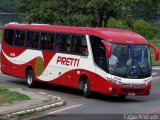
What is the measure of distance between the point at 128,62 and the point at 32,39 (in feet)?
22.6

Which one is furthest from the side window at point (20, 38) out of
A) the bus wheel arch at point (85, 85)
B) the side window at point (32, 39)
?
the bus wheel arch at point (85, 85)

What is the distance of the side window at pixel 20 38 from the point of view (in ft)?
95.6

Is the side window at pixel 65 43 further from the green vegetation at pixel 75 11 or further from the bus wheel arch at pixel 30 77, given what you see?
the green vegetation at pixel 75 11

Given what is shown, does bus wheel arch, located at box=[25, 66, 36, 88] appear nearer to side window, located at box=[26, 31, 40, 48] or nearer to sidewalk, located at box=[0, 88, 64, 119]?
side window, located at box=[26, 31, 40, 48]

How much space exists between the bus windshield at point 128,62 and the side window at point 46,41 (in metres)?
4.67

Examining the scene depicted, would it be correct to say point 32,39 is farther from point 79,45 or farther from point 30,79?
point 79,45

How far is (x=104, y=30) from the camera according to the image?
2416cm

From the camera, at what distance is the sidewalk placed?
705 inches

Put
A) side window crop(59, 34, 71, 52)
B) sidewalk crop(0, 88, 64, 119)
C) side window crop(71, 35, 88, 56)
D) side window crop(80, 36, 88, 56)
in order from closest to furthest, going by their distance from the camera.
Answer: sidewalk crop(0, 88, 64, 119) → side window crop(80, 36, 88, 56) → side window crop(71, 35, 88, 56) → side window crop(59, 34, 71, 52)

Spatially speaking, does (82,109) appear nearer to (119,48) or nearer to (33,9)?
(119,48)

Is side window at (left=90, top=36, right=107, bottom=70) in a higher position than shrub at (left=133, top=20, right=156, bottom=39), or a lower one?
higher

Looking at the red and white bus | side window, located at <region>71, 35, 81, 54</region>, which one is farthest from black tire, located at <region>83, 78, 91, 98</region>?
side window, located at <region>71, 35, 81, 54</region>

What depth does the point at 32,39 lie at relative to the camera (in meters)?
28.4

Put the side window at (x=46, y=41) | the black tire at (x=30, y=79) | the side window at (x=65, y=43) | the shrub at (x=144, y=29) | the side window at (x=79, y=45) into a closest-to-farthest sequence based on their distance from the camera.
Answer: the side window at (x=79, y=45), the side window at (x=65, y=43), the side window at (x=46, y=41), the black tire at (x=30, y=79), the shrub at (x=144, y=29)
